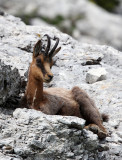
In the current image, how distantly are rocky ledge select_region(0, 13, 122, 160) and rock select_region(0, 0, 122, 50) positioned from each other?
2081 cm

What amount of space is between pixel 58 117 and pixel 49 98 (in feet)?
7.42

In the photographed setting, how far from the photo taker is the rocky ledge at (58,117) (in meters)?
7.95

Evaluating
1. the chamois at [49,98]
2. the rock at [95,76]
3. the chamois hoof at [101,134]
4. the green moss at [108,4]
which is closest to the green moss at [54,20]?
the green moss at [108,4]

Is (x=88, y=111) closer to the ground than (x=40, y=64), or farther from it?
closer to the ground

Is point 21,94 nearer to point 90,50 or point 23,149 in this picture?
point 23,149

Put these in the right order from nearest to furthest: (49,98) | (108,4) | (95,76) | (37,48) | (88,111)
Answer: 1. (37,48)
2. (49,98)
3. (88,111)
4. (95,76)
5. (108,4)

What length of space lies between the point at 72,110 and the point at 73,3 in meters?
36.5

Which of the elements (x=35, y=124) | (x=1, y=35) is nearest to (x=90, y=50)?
(x=1, y=35)

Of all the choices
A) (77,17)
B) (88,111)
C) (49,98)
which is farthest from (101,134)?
(77,17)

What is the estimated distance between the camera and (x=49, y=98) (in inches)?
419

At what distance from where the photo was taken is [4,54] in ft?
42.3

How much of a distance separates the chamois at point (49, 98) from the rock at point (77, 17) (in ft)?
81.9

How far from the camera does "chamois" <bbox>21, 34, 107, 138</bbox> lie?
10.2m

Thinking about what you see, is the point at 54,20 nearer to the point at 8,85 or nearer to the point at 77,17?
the point at 77,17
